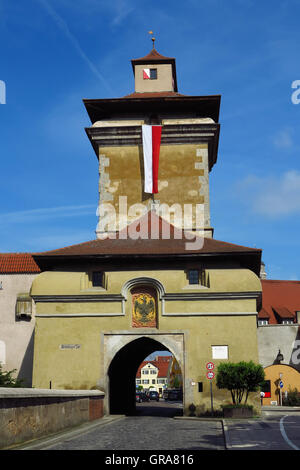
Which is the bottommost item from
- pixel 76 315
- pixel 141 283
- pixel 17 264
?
pixel 76 315

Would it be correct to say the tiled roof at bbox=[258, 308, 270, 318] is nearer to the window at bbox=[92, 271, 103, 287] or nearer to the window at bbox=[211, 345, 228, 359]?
the window at bbox=[211, 345, 228, 359]

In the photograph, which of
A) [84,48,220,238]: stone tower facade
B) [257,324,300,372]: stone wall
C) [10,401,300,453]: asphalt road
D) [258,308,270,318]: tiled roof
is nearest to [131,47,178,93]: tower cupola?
[84,48,220,238]: stone tower facade

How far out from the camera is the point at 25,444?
43.0 ft

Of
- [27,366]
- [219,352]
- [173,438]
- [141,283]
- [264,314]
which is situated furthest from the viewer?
[264,314]

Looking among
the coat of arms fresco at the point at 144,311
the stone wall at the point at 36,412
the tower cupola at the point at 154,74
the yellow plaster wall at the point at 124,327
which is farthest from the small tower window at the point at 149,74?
the stone wall at the point at 36,412

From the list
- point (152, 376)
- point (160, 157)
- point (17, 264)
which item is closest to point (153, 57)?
point (160, 157)

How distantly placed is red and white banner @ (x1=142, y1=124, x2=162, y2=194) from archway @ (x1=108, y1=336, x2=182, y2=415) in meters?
9.08

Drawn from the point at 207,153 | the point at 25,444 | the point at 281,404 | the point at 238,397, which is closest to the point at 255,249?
the point at 238,397

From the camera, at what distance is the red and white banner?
3175cm

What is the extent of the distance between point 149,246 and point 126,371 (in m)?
9.66

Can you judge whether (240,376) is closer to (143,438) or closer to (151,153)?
(143,438)

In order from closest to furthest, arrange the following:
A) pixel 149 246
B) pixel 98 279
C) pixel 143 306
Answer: pixel 143 306
pixel 98 279
pixel 149 246

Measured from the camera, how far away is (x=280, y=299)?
55656 mm

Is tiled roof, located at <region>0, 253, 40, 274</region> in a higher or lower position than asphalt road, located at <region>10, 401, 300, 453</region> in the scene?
higher
